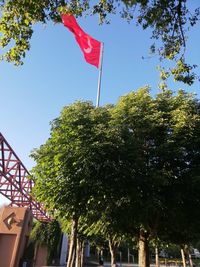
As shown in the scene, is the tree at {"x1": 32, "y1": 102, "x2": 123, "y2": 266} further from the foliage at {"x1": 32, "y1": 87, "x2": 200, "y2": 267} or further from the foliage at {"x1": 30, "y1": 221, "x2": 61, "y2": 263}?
the foliage at {"x1": 30, "y1": 221, "x2": 61, "y2": 263}

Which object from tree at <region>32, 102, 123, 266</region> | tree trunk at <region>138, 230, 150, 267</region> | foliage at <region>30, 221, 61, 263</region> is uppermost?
foliage at <region>30, 221, 61, 263</region>

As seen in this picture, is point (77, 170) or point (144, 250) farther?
point (144, 250)

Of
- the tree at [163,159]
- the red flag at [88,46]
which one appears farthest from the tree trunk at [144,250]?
the red flag at [88,46]

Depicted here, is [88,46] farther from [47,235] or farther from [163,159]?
[47,235]

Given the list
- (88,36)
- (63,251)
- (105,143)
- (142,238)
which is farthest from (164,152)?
(63,251)

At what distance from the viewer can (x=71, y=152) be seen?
45.3ft

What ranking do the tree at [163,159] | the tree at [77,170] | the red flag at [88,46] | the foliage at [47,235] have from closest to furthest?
the tree at [77,170]
the tree at [163,159]
the red flag at [88,46]
the foliage at [47,235]

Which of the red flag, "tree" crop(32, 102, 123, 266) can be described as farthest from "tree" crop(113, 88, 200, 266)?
the red flag

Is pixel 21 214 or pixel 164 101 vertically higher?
pixel 164 101

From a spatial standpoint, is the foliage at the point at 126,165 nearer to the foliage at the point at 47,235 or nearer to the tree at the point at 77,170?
Answer: the tree at the point at 77,170

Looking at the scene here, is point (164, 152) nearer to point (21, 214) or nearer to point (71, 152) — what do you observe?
point (71, 152)

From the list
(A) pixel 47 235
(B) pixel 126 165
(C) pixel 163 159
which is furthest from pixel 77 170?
(A) pixel 47 235

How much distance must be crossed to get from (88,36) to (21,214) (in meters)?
21.6

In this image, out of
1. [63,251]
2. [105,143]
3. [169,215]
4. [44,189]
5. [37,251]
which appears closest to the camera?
[105,143]
